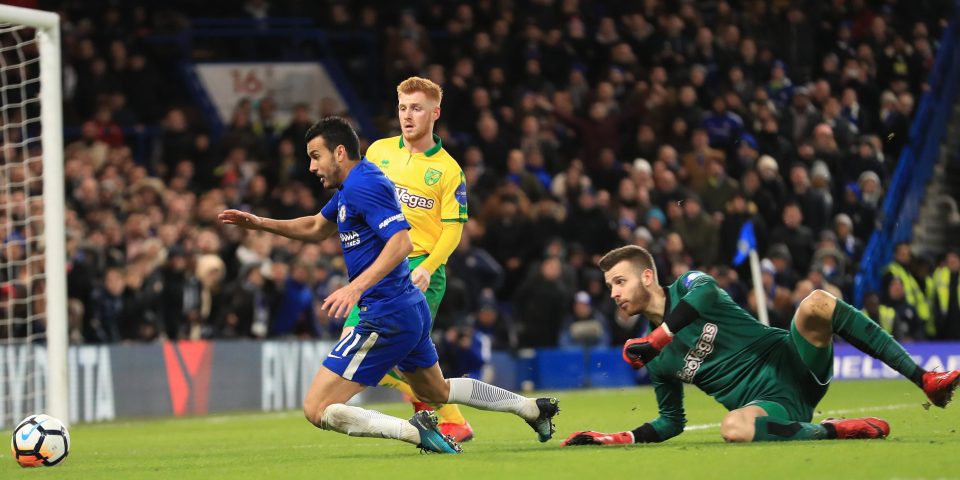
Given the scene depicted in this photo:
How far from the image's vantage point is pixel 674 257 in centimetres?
1922

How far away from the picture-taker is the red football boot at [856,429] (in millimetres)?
8758

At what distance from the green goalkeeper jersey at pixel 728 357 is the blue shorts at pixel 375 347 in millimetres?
1378

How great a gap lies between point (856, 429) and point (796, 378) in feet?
1.39

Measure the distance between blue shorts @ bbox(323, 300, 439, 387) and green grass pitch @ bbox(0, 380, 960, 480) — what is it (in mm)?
479

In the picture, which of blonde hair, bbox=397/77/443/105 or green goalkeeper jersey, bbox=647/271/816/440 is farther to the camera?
blonde hair, bbox=397/77/443/105

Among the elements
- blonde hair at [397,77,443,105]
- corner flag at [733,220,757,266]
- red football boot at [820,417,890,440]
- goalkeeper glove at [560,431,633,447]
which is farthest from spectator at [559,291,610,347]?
red football boot at [820,417,890,440]

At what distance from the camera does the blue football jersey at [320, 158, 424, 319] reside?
8.45 metres

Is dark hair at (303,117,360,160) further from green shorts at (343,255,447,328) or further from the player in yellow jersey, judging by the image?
green shorts at (343,255,447,328)

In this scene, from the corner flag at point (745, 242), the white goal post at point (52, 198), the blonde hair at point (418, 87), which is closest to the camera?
the blonde hair at point (418, 87)

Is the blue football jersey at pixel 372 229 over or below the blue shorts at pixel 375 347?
over

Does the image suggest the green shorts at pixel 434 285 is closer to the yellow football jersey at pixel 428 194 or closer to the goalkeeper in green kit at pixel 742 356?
the yellow football jersey at pixel 428 194

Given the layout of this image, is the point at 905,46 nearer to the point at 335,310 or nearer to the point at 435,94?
the point at 435,94

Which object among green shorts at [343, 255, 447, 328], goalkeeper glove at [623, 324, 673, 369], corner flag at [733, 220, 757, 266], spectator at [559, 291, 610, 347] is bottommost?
spectator at [559, 291, 610, 347]

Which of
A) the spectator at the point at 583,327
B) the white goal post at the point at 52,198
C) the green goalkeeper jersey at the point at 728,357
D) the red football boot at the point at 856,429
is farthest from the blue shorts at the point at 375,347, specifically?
the spectator at the point at 583,327
